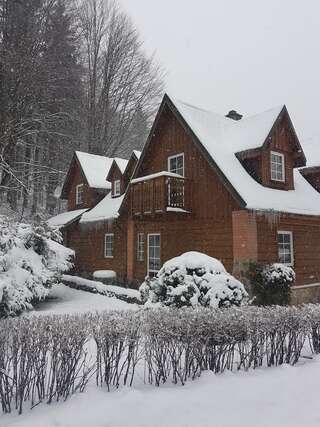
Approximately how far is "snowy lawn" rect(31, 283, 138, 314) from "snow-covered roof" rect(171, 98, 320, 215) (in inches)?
231

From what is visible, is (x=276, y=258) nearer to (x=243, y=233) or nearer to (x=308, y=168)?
(x=243, y=233)

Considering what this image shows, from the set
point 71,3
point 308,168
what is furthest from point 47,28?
point 308,168

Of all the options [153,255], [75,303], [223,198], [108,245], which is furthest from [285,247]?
[108,245]

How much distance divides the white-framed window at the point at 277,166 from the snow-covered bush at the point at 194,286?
297 inches

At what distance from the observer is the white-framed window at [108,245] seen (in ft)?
65.7

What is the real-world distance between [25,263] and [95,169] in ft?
41.1

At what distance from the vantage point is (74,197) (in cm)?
2517

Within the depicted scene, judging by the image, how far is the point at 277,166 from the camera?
15.4 metres

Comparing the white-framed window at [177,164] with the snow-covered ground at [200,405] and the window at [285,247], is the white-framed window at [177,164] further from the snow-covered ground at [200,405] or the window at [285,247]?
the snow-covered ground at [200,405]

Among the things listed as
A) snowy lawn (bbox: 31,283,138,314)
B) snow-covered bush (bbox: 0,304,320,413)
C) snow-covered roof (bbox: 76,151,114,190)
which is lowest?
snowy lawn (bbox: 31,283,138,314)

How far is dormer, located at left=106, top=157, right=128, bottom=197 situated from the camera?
824 inches

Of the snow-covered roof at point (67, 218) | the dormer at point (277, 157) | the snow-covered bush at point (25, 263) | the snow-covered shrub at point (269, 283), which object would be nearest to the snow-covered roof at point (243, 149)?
the dormer at point (277, 157)

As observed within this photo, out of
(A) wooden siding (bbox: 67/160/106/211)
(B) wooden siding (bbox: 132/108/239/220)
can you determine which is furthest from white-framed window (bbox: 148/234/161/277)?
(A) wooden siding (bbox: 67/160/106/211)

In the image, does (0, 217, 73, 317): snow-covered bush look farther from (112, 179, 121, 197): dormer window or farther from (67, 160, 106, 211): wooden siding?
(67, 160, 106, 211): wooden siding
